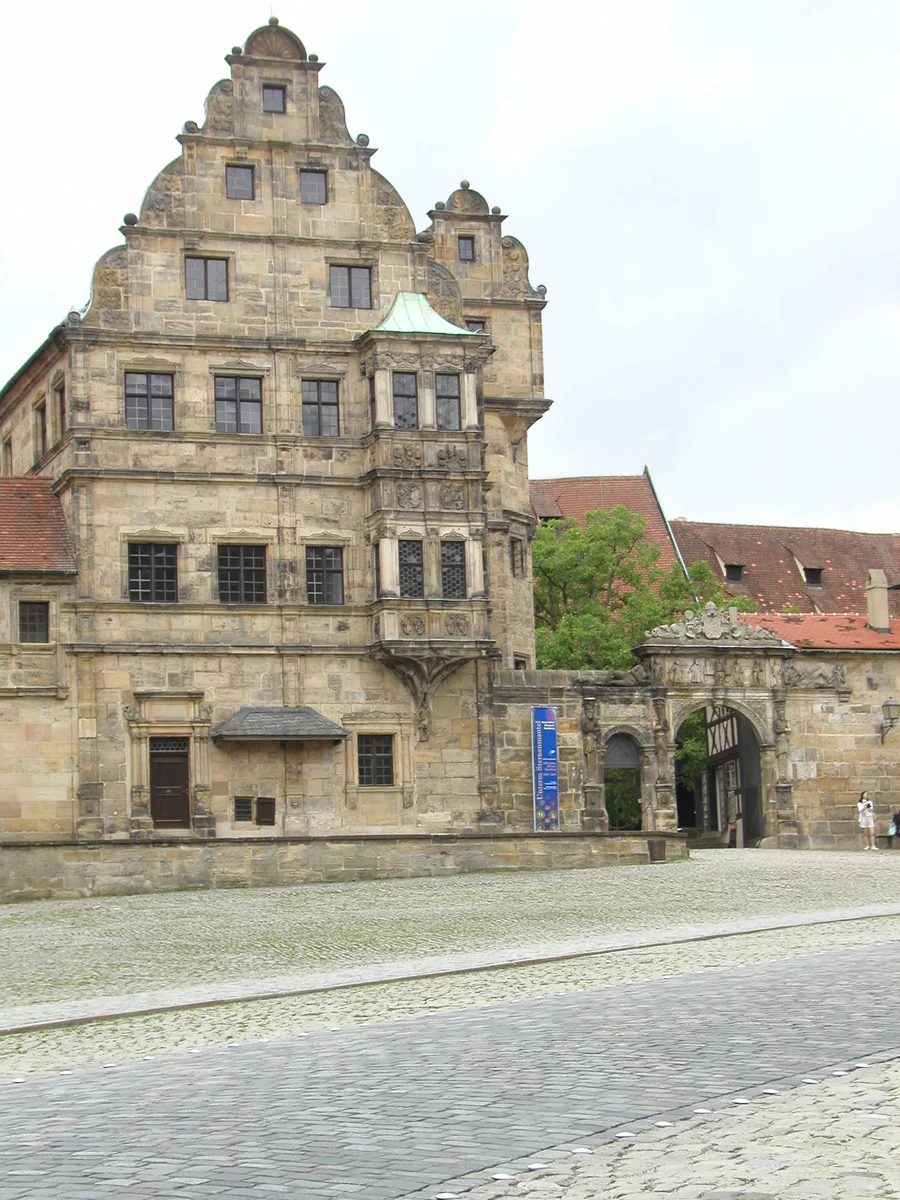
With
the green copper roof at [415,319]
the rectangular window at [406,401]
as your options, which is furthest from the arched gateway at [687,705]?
the green copper roof at [415,319]

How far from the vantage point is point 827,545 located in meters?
80.4

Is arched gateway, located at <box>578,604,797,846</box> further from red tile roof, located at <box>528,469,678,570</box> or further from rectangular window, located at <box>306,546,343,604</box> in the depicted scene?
red tile roof, located at <box>528,469,678,570</box>

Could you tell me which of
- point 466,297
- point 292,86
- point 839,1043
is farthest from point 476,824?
point 839,1043

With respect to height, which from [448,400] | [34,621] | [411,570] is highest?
[448,400]

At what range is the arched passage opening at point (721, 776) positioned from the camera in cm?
5006

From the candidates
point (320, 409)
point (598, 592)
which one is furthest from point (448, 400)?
point (598, 592)

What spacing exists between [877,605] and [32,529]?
2157 centimetres

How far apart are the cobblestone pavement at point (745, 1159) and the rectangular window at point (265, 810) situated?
33436 mm

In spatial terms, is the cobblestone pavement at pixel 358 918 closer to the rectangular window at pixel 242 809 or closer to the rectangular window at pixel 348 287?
the rectangular window at pixel 242 809

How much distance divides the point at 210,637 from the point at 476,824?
24.0 feet

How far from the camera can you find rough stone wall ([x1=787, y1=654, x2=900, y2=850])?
48938 millimetres

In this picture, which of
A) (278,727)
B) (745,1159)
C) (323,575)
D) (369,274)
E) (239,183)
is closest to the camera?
(745,1159)

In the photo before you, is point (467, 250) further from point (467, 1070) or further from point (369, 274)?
point (467, 1070)

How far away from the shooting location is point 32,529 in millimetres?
44625
